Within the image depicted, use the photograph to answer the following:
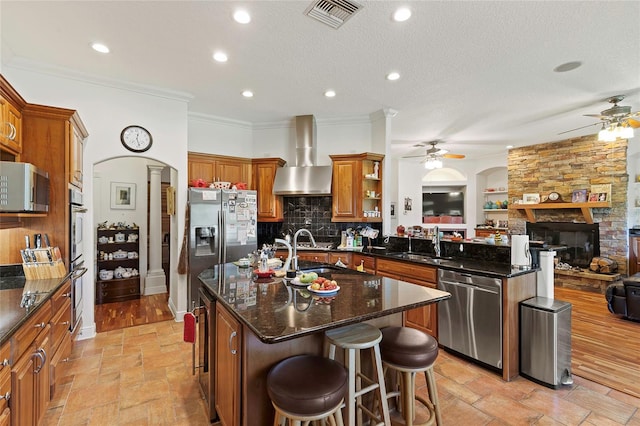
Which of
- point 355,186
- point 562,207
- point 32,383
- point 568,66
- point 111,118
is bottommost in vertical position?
point 32,383

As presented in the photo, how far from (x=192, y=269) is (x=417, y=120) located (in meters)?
4.31

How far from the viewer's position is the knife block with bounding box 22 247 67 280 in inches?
93.8

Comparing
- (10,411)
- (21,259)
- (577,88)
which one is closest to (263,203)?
(21,259)

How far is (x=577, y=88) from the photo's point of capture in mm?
3760

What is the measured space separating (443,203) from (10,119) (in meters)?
8.98

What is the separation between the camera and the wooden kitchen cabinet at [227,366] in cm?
157

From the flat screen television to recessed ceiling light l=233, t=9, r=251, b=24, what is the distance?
7681 mm

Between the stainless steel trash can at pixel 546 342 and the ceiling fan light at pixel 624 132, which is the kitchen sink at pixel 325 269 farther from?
the ceiling fan light at pixel 624 132

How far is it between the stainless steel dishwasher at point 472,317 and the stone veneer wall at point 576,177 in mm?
4694

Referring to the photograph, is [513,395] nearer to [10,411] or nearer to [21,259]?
[10,411]

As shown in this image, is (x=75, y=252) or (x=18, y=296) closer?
(x=18, y=296)

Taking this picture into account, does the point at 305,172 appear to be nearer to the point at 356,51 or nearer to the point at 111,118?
the point at 356,51

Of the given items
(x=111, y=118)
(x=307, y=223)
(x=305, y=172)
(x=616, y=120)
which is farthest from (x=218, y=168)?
(x=616, y=120)

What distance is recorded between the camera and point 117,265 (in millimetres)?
5078
